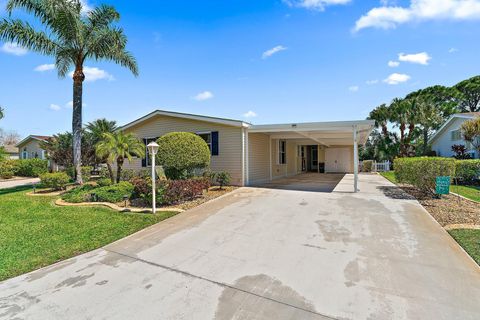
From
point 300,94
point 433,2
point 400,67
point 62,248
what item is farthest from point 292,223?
point 400,67

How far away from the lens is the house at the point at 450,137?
1778 cm

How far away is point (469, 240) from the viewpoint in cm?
471

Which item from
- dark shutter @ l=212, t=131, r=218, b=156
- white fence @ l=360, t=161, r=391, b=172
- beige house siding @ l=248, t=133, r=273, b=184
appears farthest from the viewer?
white fence @ l=360, t=161, r=391, b=172

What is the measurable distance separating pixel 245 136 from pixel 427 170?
7.19 metres

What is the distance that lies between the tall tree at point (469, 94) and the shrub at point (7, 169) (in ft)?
153

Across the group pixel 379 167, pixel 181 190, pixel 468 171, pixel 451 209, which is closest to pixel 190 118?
pixel 181 190

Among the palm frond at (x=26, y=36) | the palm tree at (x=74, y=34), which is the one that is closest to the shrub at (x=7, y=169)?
the palm tree at (x=74, y=34)

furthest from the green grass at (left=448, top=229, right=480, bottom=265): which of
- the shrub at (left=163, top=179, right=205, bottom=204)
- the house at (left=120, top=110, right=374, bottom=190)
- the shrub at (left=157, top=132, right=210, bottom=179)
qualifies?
the shrub at (left=157, top=132, right=210, bottom=179)

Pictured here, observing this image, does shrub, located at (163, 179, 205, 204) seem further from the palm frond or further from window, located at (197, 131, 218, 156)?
the palm frond

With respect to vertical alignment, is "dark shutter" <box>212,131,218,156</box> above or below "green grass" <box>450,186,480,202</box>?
above

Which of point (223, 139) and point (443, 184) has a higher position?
point (223, 139)

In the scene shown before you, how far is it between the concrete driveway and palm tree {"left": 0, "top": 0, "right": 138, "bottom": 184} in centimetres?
957

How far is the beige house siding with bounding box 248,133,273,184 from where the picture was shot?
12766 mm

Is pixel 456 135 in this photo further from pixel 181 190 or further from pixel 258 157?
pixel 181 190
